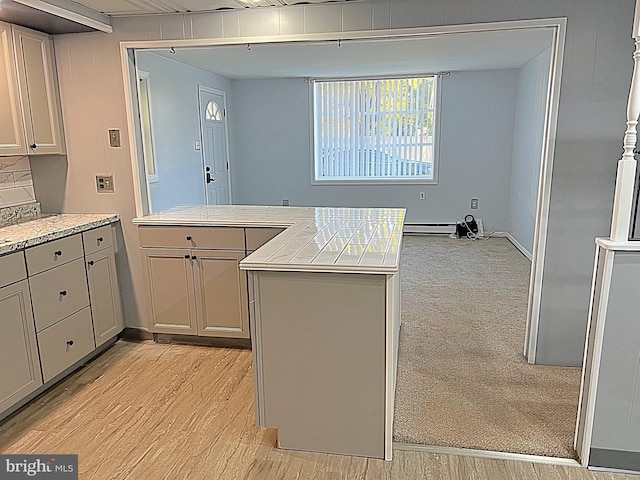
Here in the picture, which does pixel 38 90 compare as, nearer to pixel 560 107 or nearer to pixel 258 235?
pixel 258 235

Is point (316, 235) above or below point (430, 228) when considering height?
above

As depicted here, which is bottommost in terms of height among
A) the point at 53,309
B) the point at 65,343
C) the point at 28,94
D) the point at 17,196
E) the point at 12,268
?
the point at 65,343

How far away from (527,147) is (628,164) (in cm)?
412

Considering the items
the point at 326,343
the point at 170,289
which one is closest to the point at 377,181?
the point at 170,289

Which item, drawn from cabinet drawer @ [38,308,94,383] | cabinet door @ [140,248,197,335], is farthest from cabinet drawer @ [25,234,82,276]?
cabinet door @ [140,248,197,335]

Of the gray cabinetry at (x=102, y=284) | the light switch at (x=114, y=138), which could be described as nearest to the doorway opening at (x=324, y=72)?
the light switch at (x=114, y=138)

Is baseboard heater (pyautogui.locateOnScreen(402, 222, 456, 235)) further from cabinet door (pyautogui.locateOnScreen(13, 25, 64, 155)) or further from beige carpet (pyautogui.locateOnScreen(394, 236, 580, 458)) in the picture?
cabinet door (pyautogui.locateOnScreen(13, 25, 64, 155))

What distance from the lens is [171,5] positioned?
2.72 m

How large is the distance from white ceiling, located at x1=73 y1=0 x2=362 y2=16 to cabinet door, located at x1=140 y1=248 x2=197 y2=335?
149cm

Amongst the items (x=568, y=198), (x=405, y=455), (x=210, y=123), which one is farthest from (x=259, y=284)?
(x=210, y=123)

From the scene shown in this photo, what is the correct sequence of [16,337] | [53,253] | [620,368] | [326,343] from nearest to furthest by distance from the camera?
[620,368] → [326,343] → [16,337] → [53,253]

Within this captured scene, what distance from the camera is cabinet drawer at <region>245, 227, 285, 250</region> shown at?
2918mm

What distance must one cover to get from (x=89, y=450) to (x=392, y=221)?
1.95 meters

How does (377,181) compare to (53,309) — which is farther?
(377,181)
